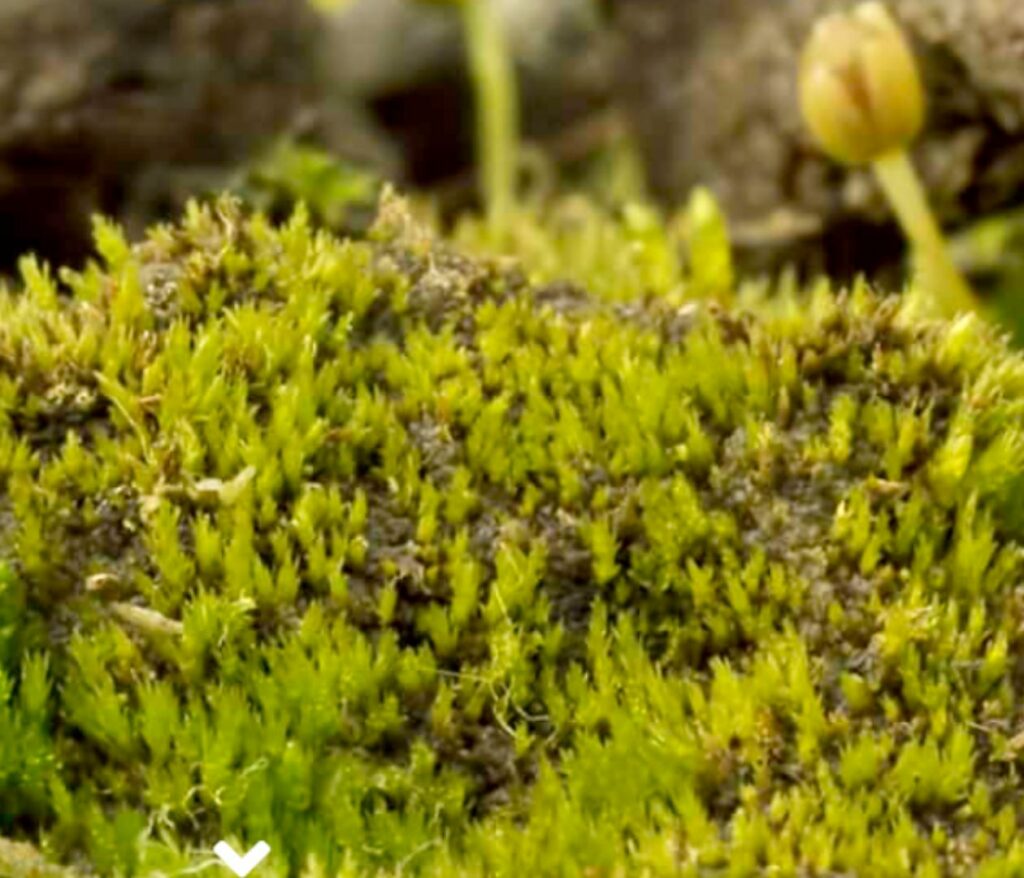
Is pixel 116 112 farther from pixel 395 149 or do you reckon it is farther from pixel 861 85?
pixel 861 85

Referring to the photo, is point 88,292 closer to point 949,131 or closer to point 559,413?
point 559,413

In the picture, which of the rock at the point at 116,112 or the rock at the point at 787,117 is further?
the rock at the point at 116,112

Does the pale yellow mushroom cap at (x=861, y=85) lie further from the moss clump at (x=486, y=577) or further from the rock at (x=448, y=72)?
the rock at (x=448, y=72)

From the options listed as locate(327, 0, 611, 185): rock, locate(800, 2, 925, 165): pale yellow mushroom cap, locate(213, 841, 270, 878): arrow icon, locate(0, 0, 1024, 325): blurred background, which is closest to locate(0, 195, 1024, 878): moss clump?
locate(213, 841, 270, 878): arrow icon

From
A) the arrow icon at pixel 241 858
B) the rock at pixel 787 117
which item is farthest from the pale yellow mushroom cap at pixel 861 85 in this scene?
the arrow icon at pixel 241 858

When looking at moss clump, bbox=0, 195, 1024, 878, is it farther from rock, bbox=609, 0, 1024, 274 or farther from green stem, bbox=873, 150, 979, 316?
rock, bbox=609, 0, 1024, 274

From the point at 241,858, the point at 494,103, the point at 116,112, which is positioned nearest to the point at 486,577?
the point at 241,858

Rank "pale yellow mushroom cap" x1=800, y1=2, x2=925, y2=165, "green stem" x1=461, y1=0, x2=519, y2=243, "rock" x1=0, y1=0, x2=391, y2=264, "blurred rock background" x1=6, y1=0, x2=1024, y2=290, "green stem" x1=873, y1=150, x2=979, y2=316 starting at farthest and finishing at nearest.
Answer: "green stem" x1=461, y1=0, x2=519, y2=243 < "rock" x1=0, y1=0, x2=391, y2=264 < "blurred rock background" x1=6, y1=0, x2=1024, y2=290 < "green stem" x1=873, y1=150, x2=979, y2=316 < "pale yellow mushroom cap" x1=800, y1=2, x2=925, y2=165
